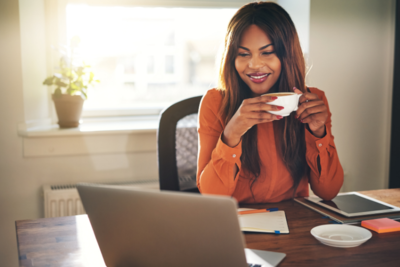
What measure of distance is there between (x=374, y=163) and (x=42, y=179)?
1883 millimetres

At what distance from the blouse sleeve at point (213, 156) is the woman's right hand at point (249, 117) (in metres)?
0.03

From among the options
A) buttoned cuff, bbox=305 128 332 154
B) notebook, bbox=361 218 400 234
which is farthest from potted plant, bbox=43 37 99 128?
notebook, bbox=361 218 400 234

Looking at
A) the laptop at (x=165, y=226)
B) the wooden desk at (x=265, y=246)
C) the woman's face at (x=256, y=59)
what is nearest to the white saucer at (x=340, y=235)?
Result: the wooden desk at (x=265, y=246)

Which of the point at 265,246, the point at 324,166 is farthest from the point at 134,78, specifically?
the point at 265,246

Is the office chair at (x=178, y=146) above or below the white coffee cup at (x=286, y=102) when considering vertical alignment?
below

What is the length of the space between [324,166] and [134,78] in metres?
1.41

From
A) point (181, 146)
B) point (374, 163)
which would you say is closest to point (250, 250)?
point (181, 146)

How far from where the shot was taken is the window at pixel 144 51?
7.26 feet

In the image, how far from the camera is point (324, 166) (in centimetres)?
→ 123

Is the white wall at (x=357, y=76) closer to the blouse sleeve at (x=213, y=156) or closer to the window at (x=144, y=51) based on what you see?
the window at (x=144, y=51)

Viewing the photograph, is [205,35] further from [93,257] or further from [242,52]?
[93,257]

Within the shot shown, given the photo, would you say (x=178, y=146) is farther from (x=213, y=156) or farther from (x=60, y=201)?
(x=60, y=201)

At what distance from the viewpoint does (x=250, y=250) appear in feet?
2.61

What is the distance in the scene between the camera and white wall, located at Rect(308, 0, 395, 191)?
84.4 inches
